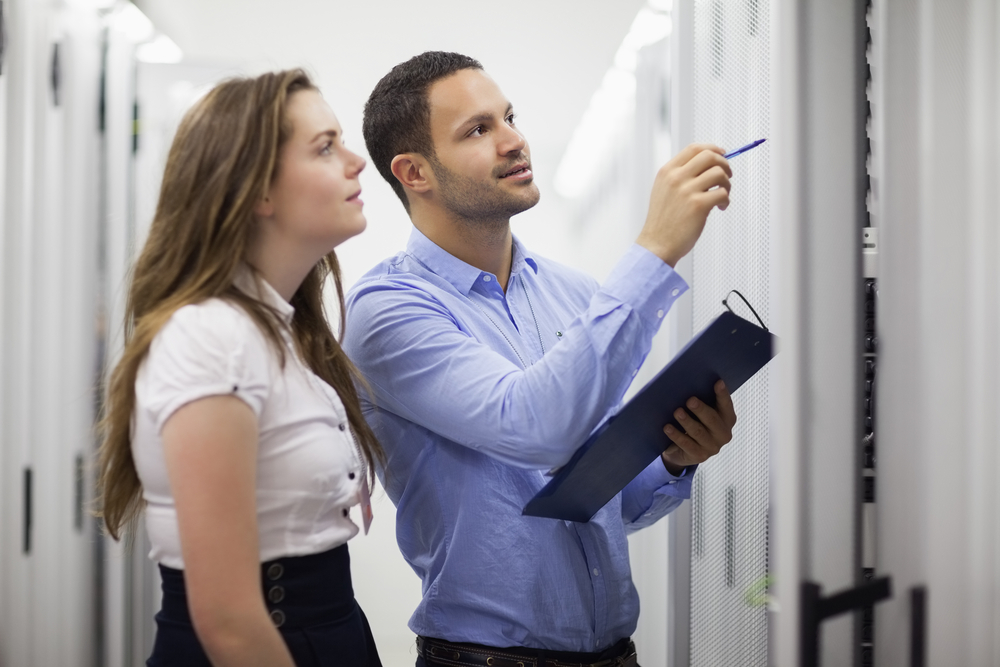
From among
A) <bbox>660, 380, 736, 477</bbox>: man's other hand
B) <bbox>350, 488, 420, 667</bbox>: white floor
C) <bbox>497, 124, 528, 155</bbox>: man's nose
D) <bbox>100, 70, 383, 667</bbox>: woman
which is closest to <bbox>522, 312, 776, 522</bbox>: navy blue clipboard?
<bbox>660, 380, 736, 477</bbox>: man's other hand

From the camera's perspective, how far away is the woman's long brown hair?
34.1 inches

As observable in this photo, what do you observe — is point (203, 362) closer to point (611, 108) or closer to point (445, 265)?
point (445, 265)

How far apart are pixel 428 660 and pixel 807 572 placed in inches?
23.4

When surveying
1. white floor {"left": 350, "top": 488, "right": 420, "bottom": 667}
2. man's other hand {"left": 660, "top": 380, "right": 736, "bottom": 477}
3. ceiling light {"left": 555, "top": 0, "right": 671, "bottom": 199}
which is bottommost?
white floor {"left": 350, "top": 488, "right": 420, "bottom": 667}

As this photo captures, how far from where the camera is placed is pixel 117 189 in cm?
206

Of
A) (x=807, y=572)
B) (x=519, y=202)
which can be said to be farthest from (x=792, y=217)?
(x=519, y=202)

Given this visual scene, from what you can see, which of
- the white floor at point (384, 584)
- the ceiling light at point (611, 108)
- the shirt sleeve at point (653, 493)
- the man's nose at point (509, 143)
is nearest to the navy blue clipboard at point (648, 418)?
the shirt sleeve at point (653, 493)

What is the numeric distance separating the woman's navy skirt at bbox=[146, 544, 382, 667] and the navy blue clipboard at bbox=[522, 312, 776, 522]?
269 mm

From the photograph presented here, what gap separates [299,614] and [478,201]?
693 millimetres

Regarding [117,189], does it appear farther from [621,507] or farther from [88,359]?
[621,507]

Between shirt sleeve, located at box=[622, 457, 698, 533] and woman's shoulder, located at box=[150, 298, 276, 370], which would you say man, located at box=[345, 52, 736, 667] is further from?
woman's shoulder, located at box=[150, 298, 276, 370]

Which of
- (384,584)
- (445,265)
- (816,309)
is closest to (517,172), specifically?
(445,265)

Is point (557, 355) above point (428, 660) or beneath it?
above

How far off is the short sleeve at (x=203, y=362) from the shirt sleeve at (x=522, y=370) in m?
0.32
